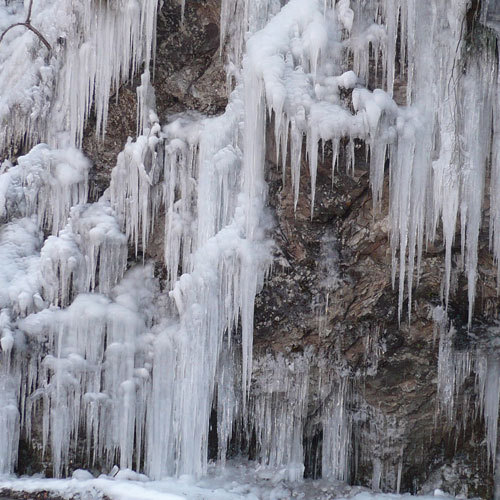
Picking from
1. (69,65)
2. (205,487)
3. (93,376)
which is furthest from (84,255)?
(205,487)

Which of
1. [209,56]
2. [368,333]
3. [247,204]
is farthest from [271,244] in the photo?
[209,56]

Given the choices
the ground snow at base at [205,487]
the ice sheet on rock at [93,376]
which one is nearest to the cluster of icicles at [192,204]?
the ice sheet on rock at [93,376]

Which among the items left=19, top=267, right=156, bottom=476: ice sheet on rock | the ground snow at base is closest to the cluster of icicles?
left=19, top=267, right=156, bottom=476: ice sheet on rock

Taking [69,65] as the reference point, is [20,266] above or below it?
below

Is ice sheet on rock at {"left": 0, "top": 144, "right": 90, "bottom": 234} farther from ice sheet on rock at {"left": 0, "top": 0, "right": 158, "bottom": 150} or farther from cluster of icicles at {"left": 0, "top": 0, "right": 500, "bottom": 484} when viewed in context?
ice sheet on rock at {"left": 0, "top": 0, "right": 158, "bottom": 150}

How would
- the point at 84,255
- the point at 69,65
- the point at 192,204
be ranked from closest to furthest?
1. the point at 192,204
2. the point at 84,255
3. the point at 69,65

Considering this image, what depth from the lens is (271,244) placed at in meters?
5.67

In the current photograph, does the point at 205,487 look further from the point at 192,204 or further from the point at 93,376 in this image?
the point at 192,204

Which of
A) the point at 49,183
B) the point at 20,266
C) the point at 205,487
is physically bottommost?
the point at 205,487

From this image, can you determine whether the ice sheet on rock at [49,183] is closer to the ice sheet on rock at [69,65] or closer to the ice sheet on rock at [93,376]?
the ice sheet on rock at [69,65]

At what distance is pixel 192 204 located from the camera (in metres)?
5.91

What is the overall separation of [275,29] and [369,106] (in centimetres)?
91

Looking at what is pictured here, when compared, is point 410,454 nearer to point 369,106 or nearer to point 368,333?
point 368,333

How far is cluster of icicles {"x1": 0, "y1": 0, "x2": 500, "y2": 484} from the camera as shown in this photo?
509 cm
